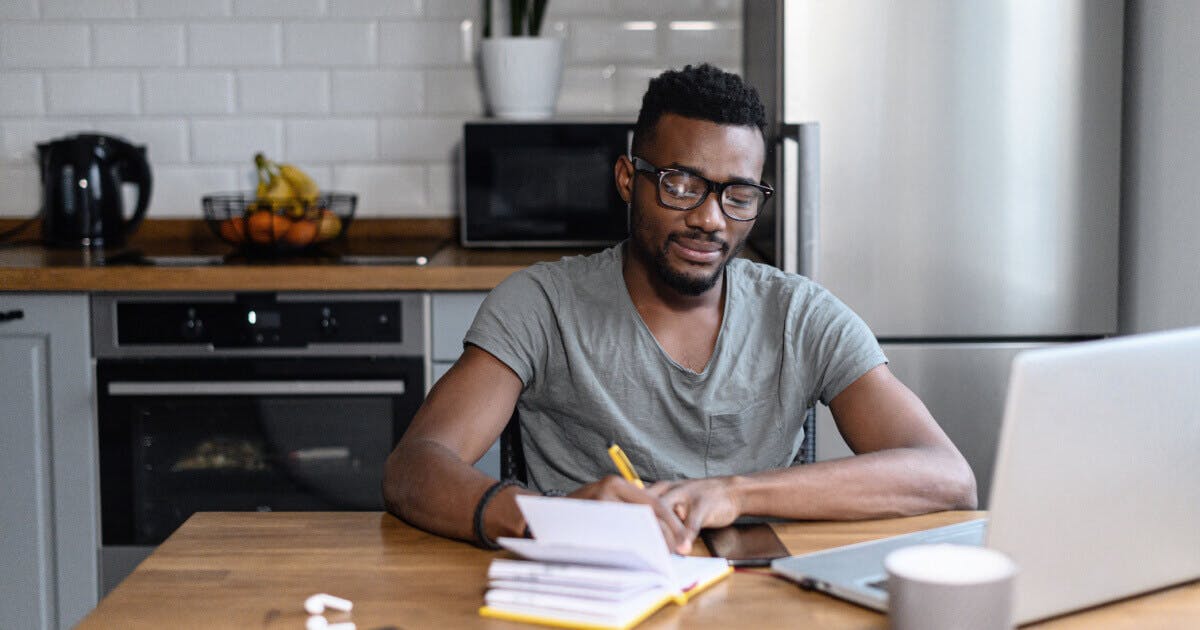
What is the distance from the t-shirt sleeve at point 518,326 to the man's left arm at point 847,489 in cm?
43

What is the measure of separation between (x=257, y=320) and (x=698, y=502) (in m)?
1.61

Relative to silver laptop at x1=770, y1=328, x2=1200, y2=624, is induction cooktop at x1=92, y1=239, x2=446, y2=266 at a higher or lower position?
higher

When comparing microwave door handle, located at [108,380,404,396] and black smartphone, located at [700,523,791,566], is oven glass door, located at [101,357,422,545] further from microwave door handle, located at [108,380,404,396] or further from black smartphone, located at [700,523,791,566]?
black smartphone, located at [700,523,791,566]

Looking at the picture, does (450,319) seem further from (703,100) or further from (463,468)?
(463,468)

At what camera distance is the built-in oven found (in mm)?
2773

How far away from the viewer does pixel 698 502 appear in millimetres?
1411

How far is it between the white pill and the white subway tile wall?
2321 millimetres

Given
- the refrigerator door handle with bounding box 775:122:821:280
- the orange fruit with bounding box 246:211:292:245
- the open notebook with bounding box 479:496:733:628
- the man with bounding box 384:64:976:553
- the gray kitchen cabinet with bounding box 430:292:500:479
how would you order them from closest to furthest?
the open notebook with bounding box 479:496:733:628
the man with bounding box 384:64:976:553
the refrigerator door handle with bounding box 775:122:821:280
the gray kitchen cabinet with bounding box 430:292:500:479
the orange fruit with bounding box 246:211:292:245

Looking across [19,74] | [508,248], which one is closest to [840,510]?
[508,248]

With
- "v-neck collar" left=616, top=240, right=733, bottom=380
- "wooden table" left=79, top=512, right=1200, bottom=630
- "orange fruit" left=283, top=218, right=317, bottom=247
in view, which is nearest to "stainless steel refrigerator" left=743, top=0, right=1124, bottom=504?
"v-neck collar" left=616, top=240, right=733, bottom=380

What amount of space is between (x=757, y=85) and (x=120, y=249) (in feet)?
5.22

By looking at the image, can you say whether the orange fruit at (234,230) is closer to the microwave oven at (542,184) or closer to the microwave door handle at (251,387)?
the microwave door handle at (251,387)

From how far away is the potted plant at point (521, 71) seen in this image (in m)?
3.17

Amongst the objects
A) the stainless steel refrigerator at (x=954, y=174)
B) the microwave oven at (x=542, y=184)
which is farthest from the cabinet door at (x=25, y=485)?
the stainless steel refrigerator at (x=954, y=174)
